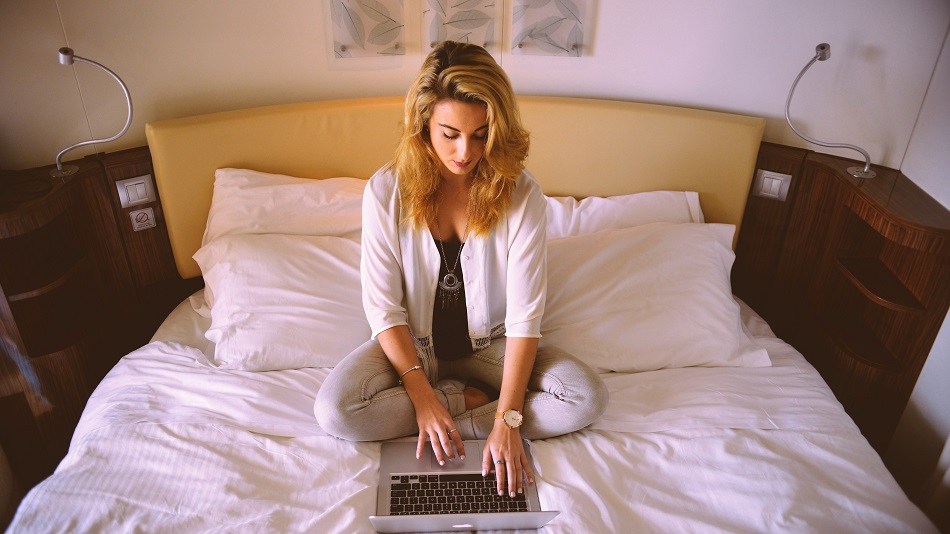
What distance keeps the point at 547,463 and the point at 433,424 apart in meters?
0.28

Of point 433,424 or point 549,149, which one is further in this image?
point 549,149

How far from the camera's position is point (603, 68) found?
2.24 meters

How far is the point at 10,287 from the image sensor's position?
1.73 meters

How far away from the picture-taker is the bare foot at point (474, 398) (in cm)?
162

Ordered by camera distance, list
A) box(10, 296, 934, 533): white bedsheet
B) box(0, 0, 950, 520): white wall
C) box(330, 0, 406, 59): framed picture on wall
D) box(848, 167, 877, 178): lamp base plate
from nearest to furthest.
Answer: box(10, 296, 934, 533): white bedsheet < box(0, 0, 950, 520): white wall < box(848, 167, 877, 178): lamp base plate < box(330, 0, 406, 59): framed picture on wall

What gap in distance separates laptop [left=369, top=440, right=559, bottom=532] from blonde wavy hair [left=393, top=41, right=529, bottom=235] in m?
0.57

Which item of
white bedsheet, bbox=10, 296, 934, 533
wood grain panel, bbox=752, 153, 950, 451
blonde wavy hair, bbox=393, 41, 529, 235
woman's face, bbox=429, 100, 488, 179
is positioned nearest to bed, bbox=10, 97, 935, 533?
white bedsheet, bbox=10, 296, 934, 533

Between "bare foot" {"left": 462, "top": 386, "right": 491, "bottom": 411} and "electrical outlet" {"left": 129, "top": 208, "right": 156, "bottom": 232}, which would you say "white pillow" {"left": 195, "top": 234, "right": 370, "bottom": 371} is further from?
"bare foot" {"left": 462, "top": 386, "right": 491, "bottom": 411}

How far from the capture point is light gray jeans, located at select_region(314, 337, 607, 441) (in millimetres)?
1492

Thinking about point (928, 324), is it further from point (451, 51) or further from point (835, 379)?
point (451, 51)

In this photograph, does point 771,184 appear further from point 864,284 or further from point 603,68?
point 603,68

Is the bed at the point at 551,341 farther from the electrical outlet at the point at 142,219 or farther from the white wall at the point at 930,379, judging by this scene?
the white wall at the point at 930,379

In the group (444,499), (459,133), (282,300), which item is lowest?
(444,499)

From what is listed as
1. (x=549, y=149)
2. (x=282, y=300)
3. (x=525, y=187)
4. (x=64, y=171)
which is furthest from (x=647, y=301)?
(x=64, y=171)
